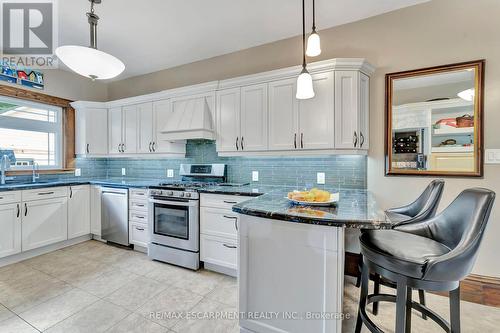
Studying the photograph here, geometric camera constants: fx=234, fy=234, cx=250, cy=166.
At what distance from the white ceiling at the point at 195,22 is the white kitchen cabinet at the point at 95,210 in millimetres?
2106

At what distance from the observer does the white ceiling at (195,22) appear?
2387 mm

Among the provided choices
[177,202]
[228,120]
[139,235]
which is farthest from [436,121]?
[139,235]

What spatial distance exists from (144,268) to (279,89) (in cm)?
267

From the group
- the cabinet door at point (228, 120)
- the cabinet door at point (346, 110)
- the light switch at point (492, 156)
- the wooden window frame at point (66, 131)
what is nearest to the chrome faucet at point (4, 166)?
the wooden window frame at point (66, 131)

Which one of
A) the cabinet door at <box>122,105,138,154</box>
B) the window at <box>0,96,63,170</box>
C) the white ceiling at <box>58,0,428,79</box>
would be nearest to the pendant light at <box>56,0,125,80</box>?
the white ceiling at <box>58,0,428,79</box>

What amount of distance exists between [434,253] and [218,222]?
6.43 feet

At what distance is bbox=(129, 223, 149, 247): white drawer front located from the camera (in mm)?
3205

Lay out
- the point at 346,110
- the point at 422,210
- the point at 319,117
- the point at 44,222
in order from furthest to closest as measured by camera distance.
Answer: the point at 44,222 → the point at 319,117 → the point at 346,110 → the point at 422,210

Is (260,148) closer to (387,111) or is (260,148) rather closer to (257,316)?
(387,111)

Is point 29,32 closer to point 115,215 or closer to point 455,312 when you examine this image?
point 115,215

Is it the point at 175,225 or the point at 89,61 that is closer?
the point at 89,61

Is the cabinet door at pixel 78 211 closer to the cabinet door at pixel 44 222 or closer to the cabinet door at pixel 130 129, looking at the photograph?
the cabinet door at pixel 44 222

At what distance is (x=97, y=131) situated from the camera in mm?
4078

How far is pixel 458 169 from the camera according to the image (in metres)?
2.23
